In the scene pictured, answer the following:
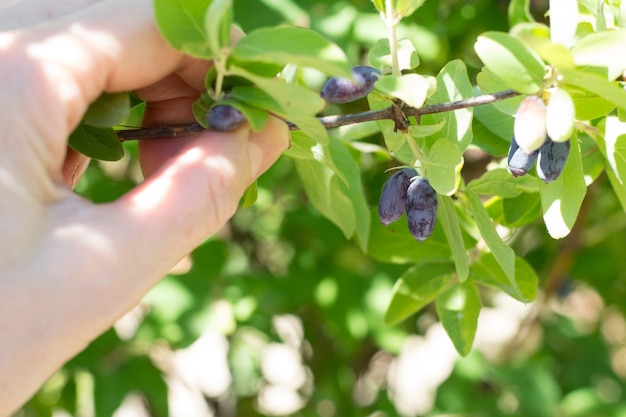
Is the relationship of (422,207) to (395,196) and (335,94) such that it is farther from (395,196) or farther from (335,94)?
(335,94)

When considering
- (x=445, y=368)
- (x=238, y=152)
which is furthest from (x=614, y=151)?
(x=445, y=368)

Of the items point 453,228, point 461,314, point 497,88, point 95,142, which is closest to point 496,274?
point 461,314

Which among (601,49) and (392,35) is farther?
A: (392,35)

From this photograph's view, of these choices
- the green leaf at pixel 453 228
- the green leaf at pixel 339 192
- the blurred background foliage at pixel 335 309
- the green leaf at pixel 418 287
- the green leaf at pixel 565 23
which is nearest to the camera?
the green leaf at pixel 565 23

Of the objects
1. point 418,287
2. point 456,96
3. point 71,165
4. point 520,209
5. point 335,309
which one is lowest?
point 335,309

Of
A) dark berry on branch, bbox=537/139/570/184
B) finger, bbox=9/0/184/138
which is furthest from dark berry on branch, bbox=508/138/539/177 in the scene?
finger, bbox=9/0/184/138

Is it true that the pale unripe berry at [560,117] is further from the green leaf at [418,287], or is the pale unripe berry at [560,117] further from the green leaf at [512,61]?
the green leaf at [418,287]

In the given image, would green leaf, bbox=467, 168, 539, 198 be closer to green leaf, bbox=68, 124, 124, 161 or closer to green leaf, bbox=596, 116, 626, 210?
green leaf, bbox=596, 116, 626, 210

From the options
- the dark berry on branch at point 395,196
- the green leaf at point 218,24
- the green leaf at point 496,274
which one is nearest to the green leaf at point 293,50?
the green leaf at point 218,24
